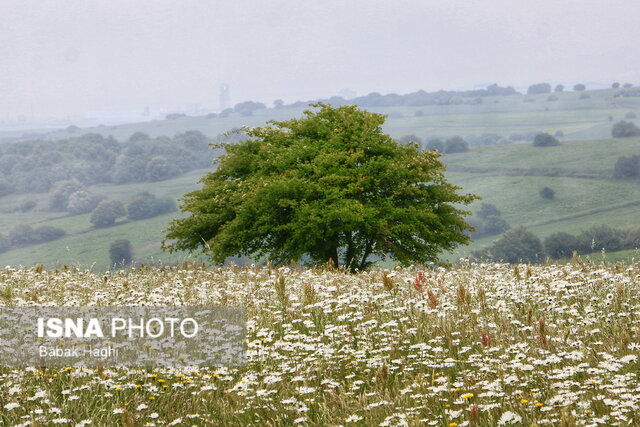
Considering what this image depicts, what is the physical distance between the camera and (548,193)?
566 ft

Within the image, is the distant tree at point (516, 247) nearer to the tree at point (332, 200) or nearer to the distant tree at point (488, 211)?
the distant tree at point (488, 211)

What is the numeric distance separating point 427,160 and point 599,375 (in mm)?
21301

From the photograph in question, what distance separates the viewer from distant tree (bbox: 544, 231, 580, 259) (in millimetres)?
124062

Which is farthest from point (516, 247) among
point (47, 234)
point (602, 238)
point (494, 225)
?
point (47, 234)

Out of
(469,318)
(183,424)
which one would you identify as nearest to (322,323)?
(469,318)

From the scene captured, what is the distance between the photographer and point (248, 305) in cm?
1093

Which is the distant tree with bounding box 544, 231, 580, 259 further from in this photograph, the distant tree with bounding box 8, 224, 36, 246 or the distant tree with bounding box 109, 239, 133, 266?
the distant tree with bounding box 8, 224, 36, 246

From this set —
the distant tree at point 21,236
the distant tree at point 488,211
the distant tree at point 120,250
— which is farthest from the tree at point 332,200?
the distant tree at point 21,236

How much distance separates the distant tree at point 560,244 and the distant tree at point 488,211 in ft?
121

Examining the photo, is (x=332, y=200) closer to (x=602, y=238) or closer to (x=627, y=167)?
(x=602, y=238)

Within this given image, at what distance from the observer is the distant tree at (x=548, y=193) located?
17188cm

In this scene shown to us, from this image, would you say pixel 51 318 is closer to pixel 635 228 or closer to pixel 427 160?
pixel 427 160

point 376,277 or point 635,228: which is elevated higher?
point 376,277

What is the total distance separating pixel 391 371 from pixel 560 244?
127 meters
